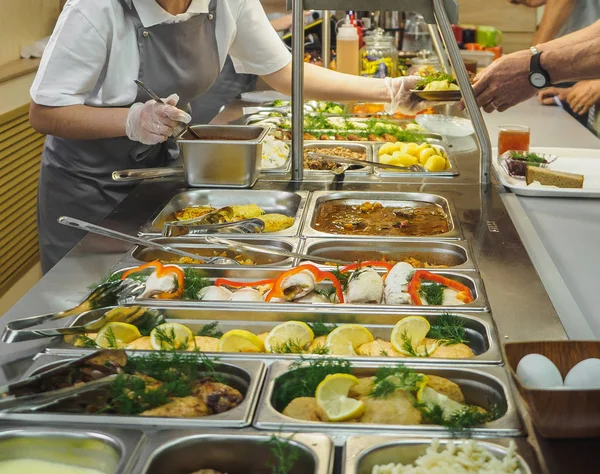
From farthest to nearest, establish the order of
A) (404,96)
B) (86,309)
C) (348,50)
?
(348,50)
(404,96)
(86,309)

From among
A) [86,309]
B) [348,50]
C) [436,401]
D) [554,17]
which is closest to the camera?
[436,401]

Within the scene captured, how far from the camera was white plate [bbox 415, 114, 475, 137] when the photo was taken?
3.21m

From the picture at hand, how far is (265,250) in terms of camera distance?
177 cm

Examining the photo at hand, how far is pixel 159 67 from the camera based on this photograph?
2561 mm

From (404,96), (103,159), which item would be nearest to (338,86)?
(404,96)

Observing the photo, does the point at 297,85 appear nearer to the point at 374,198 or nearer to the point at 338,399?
the point at 374,198

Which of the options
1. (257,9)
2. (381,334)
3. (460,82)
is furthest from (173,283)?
(257,9)

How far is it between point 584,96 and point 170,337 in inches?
131

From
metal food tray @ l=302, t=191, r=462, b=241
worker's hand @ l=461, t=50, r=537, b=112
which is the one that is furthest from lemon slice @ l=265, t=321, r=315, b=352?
worker's hand @ l=461, t=50, r=537, b=112

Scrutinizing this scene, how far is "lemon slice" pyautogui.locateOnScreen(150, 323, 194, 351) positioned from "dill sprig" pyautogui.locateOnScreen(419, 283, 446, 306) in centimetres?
49

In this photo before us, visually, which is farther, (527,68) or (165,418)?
(527,68)

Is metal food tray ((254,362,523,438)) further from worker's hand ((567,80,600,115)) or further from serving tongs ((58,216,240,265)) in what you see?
worker's hand ((567,80,600,115))

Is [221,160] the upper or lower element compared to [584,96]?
upper

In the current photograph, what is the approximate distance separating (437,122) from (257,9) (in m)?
0.91
